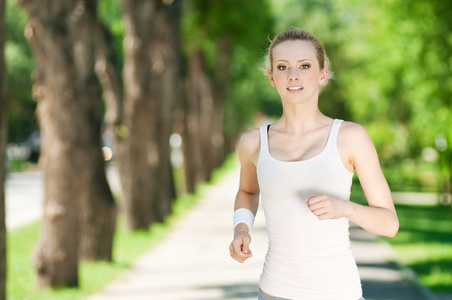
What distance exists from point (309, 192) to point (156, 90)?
595 inches

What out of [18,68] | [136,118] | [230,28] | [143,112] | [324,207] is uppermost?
[230,28]

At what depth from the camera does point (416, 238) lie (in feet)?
56.8

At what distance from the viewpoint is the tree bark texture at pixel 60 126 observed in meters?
10.6

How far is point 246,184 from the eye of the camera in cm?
376

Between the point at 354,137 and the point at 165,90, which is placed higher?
the point at 165,90

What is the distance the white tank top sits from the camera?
3.34 m

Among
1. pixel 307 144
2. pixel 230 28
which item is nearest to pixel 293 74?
pixel 307 144

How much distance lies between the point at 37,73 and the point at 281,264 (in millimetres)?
8152

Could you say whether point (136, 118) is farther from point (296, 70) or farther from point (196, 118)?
point (196, 118)

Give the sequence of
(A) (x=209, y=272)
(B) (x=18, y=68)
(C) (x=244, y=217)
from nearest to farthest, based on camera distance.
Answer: (C) (x=244, y=217), (A) (x=209, y=272), (B) (x=18, y=68)

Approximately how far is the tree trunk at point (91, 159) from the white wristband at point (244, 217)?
7.69 metres

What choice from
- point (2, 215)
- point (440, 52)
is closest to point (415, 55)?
point (440, 52)

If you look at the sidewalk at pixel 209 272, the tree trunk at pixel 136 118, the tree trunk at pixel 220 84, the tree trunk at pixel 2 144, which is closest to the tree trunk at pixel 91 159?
the sidewalk at pixel 209 272

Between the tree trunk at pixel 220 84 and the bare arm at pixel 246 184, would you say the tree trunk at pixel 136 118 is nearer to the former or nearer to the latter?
the bare arm at pixel 246 184
